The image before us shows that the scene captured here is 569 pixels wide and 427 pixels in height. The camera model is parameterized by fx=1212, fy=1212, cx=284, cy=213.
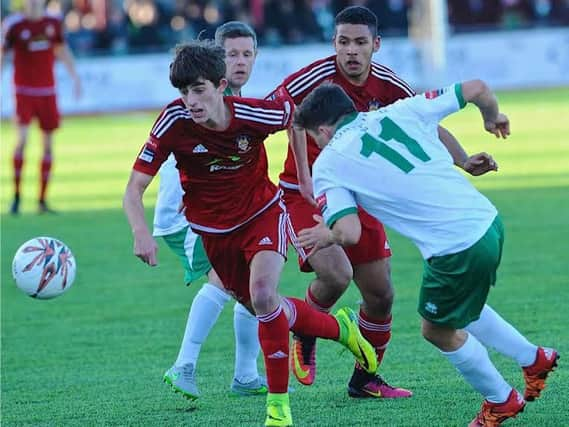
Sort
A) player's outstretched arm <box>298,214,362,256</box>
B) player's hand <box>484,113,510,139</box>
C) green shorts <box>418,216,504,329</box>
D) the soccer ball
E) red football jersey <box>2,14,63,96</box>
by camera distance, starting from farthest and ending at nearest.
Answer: red football jersey <box>2,14,63,96</box> → the soccer ball → player's hand <box>484,113,510,139</box> → green shorts <box>418,216,504,329</box> → player's outstretched arm <box>298,214,362,256</box>

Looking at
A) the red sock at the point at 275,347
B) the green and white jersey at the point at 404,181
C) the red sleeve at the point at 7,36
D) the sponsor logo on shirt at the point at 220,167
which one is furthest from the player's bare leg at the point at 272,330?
the red sleeve at the point at 7,36

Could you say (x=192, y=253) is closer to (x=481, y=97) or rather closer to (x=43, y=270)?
(x=43, y=270)

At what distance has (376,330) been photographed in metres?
6.37

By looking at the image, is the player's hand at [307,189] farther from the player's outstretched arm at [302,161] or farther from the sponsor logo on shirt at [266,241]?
the sponsor logo on shirt at [266,241]

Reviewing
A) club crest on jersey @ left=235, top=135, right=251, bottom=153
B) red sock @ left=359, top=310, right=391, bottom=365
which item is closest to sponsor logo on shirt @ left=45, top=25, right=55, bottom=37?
red sock @ left=359, top=310, right=391, bottom=365

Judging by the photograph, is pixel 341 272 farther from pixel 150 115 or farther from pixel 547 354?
pixel 150 115

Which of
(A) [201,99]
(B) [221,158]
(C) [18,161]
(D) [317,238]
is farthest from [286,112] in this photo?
(C) [18,161]

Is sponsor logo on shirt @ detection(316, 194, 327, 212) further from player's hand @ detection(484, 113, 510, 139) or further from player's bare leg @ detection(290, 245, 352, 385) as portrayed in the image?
player's bare leg @ detection(290, 245, 352, 385)

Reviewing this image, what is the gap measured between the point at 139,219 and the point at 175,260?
18.7 feet

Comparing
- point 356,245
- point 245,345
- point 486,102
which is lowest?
point 245,345

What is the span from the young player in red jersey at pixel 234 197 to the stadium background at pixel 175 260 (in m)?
0.40

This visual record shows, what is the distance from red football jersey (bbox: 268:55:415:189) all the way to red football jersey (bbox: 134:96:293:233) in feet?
1.30

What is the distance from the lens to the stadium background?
243 inches

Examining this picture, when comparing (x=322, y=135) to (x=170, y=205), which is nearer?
(x=322, y=135)
